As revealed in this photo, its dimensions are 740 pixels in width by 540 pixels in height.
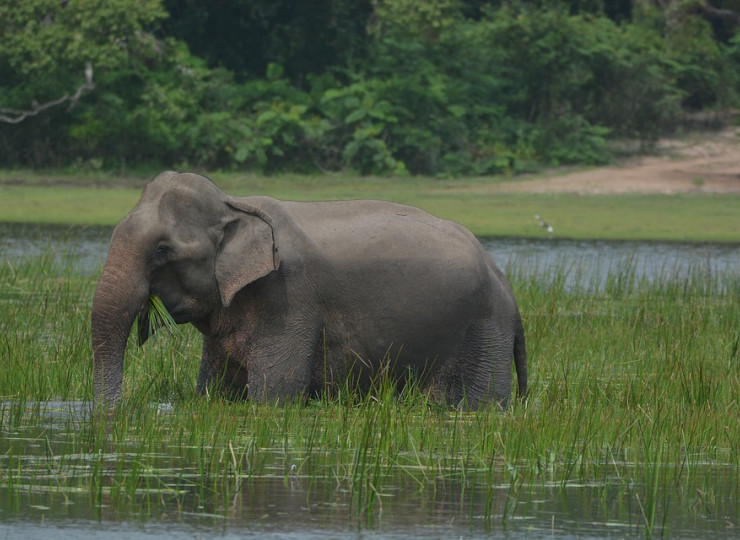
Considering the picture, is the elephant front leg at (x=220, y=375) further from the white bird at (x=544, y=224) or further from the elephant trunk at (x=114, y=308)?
the white bird at (x=544, y=224)

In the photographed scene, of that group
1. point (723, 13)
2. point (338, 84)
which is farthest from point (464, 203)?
point (723, 13)

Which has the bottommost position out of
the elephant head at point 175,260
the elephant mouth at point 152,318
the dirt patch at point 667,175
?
the dirt patch at point 667,175

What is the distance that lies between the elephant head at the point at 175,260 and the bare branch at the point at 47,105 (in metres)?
19.9

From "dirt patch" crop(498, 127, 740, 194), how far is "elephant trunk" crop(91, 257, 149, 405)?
18982 millimetres

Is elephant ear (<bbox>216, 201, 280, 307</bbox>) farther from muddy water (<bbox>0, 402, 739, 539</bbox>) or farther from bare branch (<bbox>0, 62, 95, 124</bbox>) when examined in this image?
bare branch (<bbox>0, 62, 95, 124</bbox>)

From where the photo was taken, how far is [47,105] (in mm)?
27656

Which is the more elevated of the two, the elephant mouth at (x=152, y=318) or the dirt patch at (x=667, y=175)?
the elephant mouth at (x=152, y=318)

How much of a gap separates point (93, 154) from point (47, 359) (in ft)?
64.0

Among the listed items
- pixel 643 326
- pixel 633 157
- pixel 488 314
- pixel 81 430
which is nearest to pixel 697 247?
pixel 633 157

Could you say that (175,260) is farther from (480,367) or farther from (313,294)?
(480,367)

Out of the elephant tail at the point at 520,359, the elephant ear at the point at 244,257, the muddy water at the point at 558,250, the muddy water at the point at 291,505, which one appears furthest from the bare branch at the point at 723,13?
the muddy water at the point at 291,505

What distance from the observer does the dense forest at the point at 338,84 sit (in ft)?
91.7

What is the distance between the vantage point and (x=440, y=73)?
3162 cm

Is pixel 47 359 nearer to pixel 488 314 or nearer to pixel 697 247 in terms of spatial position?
pixel 488 314
